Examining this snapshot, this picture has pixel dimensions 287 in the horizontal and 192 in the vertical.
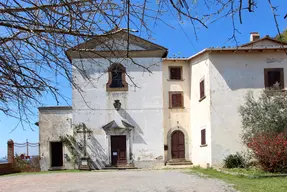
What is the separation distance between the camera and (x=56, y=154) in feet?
84.8

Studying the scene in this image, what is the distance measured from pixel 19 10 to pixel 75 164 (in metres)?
21.4

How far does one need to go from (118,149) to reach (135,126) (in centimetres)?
189

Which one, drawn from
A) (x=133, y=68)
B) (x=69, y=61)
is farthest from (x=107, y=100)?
(x=69, y=61)

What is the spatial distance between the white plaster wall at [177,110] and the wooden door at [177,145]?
0.26 metres

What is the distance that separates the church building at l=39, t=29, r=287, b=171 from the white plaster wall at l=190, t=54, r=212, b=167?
0.06 m

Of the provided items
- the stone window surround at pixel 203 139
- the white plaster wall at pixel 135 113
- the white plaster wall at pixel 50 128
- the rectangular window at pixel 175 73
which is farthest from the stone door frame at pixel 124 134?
the rectangular window at pixel 175 73

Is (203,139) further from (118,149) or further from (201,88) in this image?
(118,149)

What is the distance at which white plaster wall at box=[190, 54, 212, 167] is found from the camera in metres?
21.7

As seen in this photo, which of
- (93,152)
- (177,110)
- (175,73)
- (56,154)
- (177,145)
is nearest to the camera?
(93,152)

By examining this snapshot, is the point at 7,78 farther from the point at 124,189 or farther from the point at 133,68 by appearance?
the point at 133,68

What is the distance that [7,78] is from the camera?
15.5 feet

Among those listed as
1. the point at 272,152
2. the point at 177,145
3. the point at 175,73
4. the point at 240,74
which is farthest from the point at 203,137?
the point at 272,152

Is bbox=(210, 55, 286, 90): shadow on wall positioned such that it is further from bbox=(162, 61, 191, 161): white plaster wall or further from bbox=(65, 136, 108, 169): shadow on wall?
bbox=(65, 136, 108, 169): shadow on wall

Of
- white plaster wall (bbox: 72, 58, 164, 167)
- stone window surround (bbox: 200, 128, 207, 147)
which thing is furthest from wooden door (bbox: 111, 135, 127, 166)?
stone window surround (bbox: 200, 128, 207, 147)
